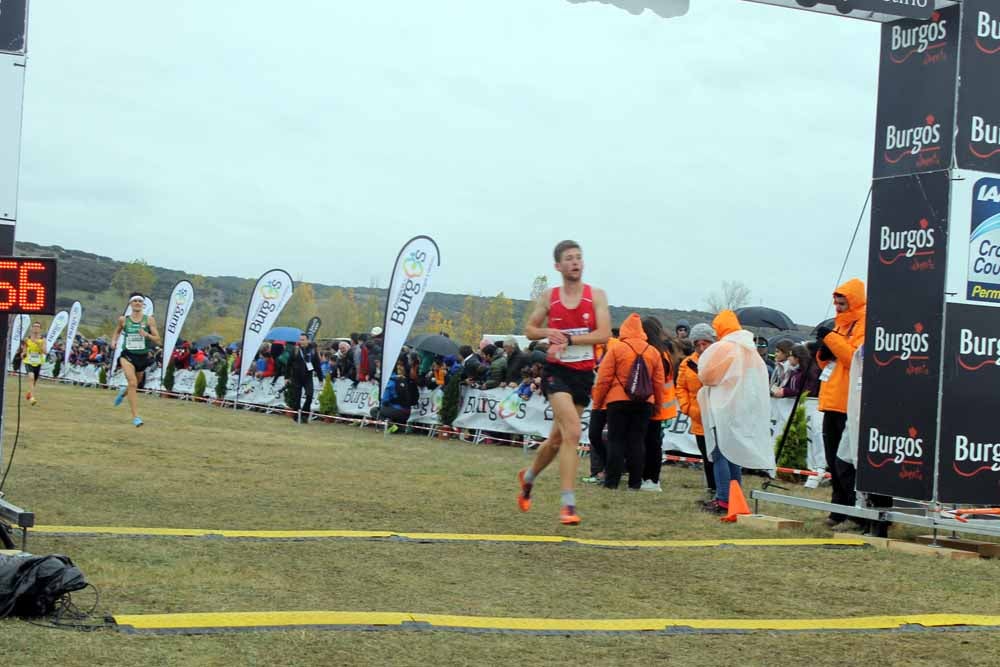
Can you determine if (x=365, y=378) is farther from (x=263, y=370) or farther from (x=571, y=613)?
(x=571, y=613)

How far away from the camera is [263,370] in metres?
33.1

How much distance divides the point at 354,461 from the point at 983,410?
8.53m

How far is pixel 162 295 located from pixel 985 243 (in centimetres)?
14213

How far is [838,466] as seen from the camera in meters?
10.4

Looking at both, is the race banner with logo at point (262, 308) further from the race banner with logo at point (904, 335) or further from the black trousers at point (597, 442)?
the race banner with logo at point (904, 335)

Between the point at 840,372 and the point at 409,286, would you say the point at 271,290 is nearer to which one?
the point at 409,286

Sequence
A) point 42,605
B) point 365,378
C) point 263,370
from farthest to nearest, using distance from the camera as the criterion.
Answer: point 263,370 < point 365,378 < point 42,605

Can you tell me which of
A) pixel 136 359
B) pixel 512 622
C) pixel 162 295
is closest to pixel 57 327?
pixel 136 359

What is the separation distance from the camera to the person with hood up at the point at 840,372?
1027 cm

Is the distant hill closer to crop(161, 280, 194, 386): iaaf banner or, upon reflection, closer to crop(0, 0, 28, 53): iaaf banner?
crop(161, 280, 194, 386): iaaf banner

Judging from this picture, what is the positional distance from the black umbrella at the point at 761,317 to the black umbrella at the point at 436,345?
673 centimetres

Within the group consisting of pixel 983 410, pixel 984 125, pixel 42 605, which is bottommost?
pixel 42 605

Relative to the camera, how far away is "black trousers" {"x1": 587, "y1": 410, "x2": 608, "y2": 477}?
14.8 metres

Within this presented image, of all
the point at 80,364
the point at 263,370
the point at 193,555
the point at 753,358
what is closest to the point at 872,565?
the point at 753,358
